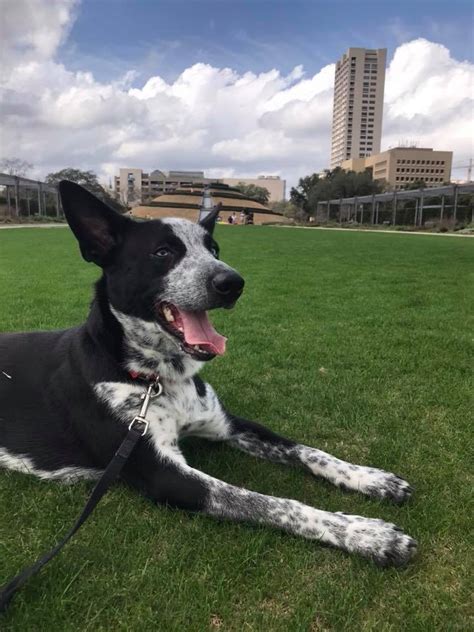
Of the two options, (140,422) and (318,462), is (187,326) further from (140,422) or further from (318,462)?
(318,462)

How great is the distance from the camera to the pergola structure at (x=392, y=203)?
5869cm

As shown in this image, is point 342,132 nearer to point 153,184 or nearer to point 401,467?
point 153,184

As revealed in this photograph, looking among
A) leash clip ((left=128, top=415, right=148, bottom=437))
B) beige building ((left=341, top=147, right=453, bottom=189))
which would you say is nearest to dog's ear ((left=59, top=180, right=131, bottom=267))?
leash clip ((left=128, top=415, right=148, bottom=437))

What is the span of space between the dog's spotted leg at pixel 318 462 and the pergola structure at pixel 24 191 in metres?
56.7

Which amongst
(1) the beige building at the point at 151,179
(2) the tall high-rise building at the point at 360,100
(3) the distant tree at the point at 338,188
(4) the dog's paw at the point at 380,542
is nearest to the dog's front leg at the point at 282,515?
(4) the dog's paw at the point at 380,542

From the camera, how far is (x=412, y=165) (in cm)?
14500

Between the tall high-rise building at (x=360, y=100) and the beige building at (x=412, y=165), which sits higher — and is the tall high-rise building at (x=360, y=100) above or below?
above

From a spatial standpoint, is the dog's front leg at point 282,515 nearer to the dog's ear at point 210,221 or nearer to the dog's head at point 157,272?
the dog's head at point 157,272

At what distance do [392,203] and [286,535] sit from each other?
76729 mm

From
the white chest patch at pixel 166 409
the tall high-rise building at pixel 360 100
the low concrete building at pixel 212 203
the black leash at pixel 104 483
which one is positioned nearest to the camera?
the black leash at pixel 104 483

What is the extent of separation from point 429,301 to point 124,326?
25.4ft

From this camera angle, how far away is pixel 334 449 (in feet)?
12.5

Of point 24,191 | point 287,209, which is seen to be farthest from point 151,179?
point 24,191

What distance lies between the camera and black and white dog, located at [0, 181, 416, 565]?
2920 mm
